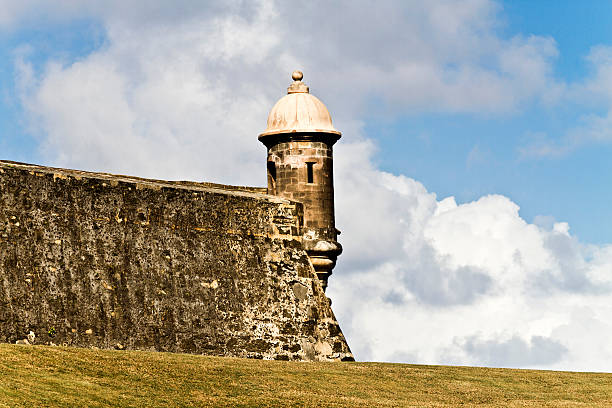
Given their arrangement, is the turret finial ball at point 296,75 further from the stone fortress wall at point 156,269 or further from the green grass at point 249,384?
the green grass at point 249,384

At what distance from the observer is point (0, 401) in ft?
57.9

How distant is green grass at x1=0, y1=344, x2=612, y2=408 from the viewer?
19344mm

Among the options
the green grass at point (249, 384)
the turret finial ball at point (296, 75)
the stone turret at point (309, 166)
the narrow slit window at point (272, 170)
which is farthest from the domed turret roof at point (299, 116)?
the green grass at point (249, 384)

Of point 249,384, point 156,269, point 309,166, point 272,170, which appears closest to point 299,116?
point 309,166

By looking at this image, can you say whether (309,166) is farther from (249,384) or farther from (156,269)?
(249,384)

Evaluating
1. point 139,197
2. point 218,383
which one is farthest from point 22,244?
point 218,383

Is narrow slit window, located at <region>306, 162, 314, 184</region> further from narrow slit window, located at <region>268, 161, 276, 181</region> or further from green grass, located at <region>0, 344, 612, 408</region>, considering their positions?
green grass, located at <region>0, 344, 612, 408</region>

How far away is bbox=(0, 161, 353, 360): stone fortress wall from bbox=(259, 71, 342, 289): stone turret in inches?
19.9

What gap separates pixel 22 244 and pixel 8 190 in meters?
1.18

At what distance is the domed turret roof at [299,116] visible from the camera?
29494mm

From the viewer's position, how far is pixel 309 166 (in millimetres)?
29812

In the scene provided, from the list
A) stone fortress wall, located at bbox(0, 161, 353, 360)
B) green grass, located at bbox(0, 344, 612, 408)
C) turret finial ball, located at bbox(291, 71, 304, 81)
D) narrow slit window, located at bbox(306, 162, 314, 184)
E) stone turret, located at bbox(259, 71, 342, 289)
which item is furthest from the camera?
turret finial ball, located at bbox(291, 71, 304, 81)

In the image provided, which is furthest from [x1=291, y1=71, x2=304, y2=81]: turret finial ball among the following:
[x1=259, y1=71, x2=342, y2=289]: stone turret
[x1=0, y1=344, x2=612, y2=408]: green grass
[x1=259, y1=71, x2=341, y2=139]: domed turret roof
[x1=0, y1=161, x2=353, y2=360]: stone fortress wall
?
[x1=0, y1=344, x2=612, y2=408]: green grass

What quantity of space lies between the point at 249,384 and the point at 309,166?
361 inches
